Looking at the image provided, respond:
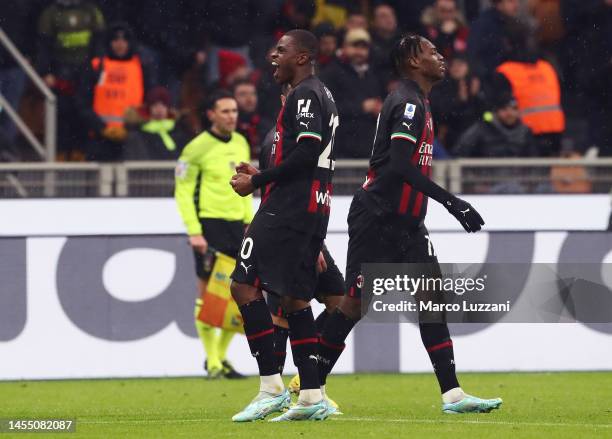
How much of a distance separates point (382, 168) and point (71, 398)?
346cm

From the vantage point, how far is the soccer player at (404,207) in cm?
875

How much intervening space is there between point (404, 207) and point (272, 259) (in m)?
0.95

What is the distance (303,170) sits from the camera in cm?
842

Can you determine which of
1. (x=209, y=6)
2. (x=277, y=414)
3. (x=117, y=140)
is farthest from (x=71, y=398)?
(x=209, y=6)

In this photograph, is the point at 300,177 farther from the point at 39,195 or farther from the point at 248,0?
the point at 248,0

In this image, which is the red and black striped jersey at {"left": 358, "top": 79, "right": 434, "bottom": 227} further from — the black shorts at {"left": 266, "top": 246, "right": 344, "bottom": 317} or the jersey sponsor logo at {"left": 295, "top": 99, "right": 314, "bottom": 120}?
the black shorts at {"left": 266, "top": 246, "right": 344, "bottom": 317}

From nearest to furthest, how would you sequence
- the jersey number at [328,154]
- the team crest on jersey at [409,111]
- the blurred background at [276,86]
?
1. the jersey number at [328,154]
2. the team crest on jersey at [409,111]
3. the blurred background at [276,86]

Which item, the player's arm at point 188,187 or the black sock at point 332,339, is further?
the player's arm at point 188,187

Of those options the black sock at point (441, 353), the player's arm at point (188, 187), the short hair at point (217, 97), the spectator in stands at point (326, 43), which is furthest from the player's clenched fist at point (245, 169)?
the spectator in stands at point (326, 43)

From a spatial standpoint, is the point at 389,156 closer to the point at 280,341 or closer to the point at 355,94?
the point at 280,341

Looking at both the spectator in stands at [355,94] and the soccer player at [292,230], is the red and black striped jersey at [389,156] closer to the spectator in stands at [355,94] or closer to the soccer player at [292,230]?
the soccer player at [292,230]

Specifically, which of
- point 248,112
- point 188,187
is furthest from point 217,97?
point 248,112

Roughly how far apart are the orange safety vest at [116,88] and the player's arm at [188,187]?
3.28 m

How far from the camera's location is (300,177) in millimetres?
8461
